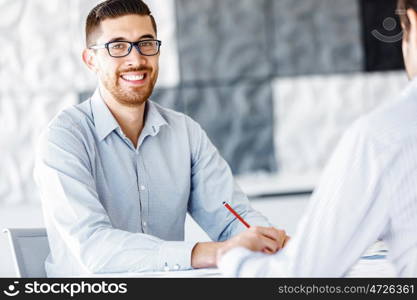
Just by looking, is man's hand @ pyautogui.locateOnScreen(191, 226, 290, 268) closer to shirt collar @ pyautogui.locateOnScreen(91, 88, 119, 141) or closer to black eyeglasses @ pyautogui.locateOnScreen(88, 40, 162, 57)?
shirt collar @ pyautogui.locateOnScreen(91, 88, 119, 141)

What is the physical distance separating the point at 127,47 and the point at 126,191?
446mm

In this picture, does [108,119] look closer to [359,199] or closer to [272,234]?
[272,234]

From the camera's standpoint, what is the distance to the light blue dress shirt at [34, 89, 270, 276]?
182 cm

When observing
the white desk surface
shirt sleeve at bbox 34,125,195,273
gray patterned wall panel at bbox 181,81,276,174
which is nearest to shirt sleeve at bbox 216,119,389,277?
the white desk surface

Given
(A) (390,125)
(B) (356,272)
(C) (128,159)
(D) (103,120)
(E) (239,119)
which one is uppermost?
(A) (390,125)

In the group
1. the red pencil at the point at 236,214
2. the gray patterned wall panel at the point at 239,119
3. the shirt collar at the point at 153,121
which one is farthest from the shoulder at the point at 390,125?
the gray patterned wall panel at the point at 239,119

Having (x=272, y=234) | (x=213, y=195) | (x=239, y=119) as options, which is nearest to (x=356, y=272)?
(x=272, y=234)

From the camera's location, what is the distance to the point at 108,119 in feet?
7.21

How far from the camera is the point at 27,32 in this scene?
452 cm

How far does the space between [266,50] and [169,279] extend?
3.65m

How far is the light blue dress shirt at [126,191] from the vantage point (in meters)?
1.82

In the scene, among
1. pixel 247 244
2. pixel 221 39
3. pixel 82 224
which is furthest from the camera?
pixel 221 39

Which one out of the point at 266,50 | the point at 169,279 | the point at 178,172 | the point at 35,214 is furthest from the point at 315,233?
the point at 266,50

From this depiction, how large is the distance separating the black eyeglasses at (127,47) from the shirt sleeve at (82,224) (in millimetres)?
302
